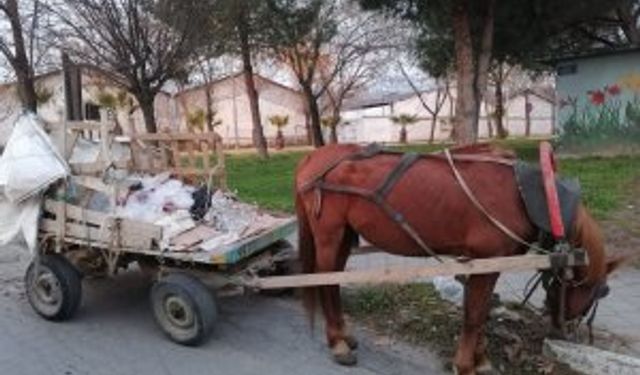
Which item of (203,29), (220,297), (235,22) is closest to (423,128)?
(235,22)

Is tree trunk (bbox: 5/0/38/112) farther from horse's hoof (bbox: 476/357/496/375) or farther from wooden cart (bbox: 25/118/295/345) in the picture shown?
horse's hoof (bbox: 476/357/496/375)

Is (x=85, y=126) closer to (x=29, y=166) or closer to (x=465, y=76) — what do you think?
(x=29, y=166)

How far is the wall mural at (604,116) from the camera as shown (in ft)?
58.5

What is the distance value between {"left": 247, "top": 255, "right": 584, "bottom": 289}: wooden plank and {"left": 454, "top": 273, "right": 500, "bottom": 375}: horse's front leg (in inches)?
7.3

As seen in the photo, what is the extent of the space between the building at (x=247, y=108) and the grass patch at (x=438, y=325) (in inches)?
1957

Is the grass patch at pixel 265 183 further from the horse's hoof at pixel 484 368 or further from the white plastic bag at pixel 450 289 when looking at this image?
the horse's hoof at pixel 484 368

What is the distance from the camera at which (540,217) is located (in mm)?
4809

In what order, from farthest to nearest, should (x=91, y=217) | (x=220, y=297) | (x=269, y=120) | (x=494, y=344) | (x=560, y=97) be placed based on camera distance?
(x=269, y=120), (x=560, y=97), (x=220, y=297), (x=91, y=217), (x=494, y=344)

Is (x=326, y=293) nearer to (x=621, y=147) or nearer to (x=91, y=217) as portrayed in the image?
(x=91, y=217)

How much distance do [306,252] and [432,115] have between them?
158 feet

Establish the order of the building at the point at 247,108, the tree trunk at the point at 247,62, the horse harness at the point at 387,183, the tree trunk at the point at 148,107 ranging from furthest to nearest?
the building at the point at 247,108
the tree trunk at the point at 247,62
the tree trunk at the point at 148,107
the horse harness at the point at 387,183

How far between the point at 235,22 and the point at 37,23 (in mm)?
6213

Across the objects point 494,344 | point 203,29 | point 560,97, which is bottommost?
point 494,344

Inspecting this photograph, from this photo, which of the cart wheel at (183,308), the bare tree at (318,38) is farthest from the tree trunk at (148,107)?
the cart wheel at (183,308)
